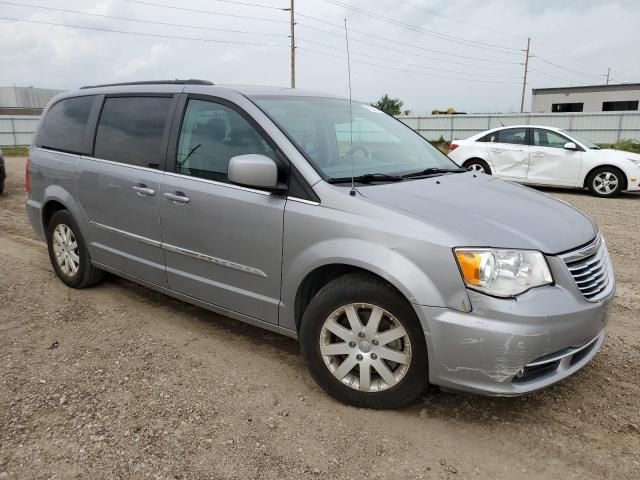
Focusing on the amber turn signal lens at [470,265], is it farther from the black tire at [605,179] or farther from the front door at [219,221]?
the black tire at [605,179]

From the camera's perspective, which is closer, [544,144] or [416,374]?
[416,374]

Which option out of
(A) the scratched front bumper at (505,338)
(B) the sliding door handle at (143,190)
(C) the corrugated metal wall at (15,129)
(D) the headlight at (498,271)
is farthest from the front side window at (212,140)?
(C) the corrugated metal wall at (15,129)

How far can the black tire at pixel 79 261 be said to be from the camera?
4.57m

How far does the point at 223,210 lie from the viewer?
3250mm

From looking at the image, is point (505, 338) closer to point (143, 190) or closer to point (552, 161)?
point (143, 190)

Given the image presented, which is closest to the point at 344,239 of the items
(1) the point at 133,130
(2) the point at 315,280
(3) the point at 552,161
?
(2) the point at 315,280

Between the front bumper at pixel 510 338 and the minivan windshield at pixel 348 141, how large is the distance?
1.05m

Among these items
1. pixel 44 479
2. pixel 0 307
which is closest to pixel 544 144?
pixel 0 307

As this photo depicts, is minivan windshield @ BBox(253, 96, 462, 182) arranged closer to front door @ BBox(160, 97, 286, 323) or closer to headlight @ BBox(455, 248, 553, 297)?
front door @ BBox(160, 97, 286, 323)

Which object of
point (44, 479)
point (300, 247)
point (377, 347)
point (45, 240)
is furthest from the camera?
point (45, 240)

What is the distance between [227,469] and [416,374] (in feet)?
3.33

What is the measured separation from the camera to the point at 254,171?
2.88 meters

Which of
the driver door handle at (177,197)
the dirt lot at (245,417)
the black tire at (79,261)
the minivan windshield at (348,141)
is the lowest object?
the dirt lot at (245,417)

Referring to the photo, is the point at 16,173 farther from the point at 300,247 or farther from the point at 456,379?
the point at 456,379
